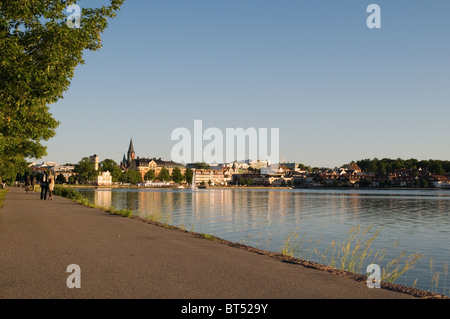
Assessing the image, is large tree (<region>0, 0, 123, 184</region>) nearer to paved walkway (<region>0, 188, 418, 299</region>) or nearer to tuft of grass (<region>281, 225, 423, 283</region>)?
paved walkway (<region>0, 188, 418, 299</region>)

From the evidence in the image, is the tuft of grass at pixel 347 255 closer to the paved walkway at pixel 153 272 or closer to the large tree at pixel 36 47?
the paved walkway at pixel 153 272

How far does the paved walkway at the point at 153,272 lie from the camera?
8.34m

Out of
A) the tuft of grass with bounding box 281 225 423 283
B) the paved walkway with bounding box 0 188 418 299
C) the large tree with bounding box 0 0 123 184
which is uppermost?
the large tree with bounding box 0 0 123 184

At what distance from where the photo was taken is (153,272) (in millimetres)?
10039

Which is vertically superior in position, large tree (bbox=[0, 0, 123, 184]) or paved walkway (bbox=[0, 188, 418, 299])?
large tree (bbox=[0, 0, 123, 184])

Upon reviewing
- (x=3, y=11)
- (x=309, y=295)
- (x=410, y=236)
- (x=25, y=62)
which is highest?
(x=3, y=11)

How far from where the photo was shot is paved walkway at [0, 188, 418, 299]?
27.3 ft

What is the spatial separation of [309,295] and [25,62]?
12.6 metres

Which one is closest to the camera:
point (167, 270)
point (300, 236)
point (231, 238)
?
point (167, 270)

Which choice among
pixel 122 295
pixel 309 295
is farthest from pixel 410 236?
pixel 122 295

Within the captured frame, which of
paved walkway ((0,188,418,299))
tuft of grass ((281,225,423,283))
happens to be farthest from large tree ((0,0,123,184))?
tuft of grass ((281,225,423,283))

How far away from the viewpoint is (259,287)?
28.9 feet
